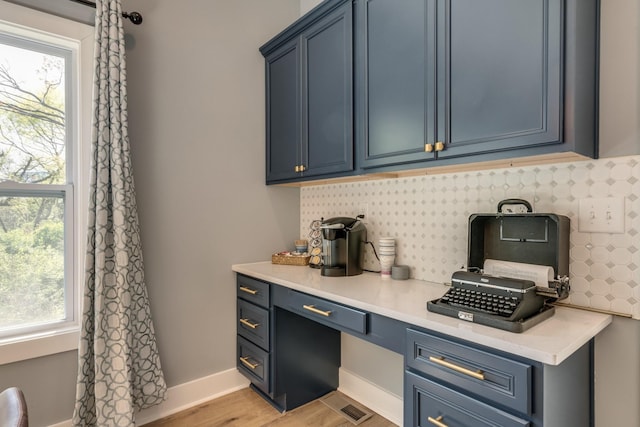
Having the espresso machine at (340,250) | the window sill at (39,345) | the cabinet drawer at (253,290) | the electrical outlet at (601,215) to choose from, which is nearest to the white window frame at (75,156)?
the window sill at (39,345)

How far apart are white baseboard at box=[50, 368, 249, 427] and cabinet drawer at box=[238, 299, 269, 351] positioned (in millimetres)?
323

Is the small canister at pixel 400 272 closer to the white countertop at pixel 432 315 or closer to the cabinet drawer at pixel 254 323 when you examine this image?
the white countertop at pixel 432 315

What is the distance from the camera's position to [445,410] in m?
1.12

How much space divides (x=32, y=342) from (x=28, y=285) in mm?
286

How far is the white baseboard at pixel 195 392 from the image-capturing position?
1.98 metres

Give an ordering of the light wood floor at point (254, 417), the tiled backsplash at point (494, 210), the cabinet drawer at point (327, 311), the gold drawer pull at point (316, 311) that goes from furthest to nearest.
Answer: the light wood floor at point (254, 417) → the gold drawer pull at point (316, 311) → the cabinet drawer at point (327, 311) → the tiled backsplash at point (494, 210)

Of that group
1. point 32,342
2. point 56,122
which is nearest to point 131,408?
point 32,342

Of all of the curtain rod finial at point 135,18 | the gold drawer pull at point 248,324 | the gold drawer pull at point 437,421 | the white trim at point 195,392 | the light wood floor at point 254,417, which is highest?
the curtain rod finial at point 135,18

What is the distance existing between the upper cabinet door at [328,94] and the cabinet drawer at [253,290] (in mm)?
763

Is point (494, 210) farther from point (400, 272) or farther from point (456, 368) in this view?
point (456, 368)

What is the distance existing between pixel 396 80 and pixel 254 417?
204 cm

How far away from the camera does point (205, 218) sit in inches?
87.2

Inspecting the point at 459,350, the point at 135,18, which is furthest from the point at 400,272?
the point at 135,18

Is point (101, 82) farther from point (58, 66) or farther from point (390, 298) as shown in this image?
point (390, 298)
